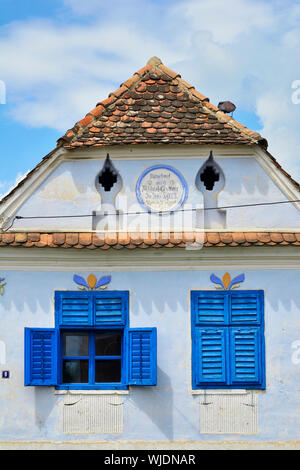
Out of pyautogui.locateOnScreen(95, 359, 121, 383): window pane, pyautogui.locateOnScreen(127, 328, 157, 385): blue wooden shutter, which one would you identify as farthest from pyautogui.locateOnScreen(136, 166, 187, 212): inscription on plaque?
pyautogui.locateOnScreen(95, 359, 121, 383): window pane

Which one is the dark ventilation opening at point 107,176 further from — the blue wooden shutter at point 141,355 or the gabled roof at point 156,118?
the blue wooden shutter at point 141,355

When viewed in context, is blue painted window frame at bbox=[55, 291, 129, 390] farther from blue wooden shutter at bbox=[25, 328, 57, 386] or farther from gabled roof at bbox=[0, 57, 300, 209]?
gabled roof at bbox=[0, 57, 300, 209]

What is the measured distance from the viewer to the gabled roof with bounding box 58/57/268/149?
1246 centimetres

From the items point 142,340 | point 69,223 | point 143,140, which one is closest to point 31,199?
point 69,223

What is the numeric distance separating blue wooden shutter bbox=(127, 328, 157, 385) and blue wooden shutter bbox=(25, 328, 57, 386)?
121 cm

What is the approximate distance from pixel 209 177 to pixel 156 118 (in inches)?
53.9

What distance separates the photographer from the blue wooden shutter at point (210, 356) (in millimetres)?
12094

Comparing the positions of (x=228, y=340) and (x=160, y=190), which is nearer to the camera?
(x=228, y=340)

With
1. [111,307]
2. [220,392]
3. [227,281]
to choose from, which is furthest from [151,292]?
[220,392]

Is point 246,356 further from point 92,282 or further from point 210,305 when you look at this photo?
point 92,282

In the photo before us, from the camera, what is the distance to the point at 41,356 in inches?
470

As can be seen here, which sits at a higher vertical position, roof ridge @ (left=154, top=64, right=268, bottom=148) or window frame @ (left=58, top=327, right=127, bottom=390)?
roof ridge @ (left=154, top=64, right=268, bottom=148)

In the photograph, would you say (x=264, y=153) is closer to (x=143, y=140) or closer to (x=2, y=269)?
(x=143, y=140)

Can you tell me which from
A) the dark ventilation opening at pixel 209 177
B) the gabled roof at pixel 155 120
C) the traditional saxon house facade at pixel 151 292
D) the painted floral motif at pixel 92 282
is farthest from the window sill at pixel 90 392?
the dark ventilation opening at pixel 209 177
